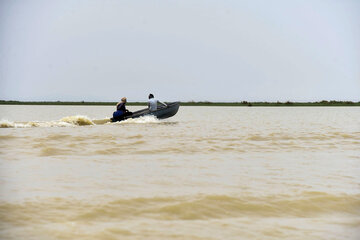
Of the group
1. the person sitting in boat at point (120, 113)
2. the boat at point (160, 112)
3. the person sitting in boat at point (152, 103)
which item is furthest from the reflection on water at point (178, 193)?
the person sitting in boat at point (152, 103)

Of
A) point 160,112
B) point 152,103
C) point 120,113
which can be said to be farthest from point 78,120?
point 160,112

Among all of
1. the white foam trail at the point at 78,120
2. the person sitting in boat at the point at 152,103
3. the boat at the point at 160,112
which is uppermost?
the person sitting in boat at the point at 152,103

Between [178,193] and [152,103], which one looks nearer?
[178,193]

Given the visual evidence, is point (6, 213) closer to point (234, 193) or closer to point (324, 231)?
point (234, 193)

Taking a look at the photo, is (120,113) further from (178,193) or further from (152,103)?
(178,193)

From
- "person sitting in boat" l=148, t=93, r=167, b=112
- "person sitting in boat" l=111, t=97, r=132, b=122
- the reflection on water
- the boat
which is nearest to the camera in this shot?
the reflection on water

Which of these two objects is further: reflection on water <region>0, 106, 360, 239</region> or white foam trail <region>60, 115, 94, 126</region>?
white foam trail <region>60, 115, 94, 126</region>

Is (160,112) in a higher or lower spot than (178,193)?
higher

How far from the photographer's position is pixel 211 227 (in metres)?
4.67

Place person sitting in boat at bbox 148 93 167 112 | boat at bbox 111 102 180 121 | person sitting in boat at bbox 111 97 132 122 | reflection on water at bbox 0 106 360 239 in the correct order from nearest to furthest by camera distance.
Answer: reflection on water at bbox 0 106 360 239
person sitting in boat at bbox 111 97 132 122
boat at bbox 111 102 180 121
person sitting in boat at bbox 148 93 167 112

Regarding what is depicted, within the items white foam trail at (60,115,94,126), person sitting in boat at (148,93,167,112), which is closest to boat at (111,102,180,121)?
person sitting in boat at (148,93,167,112)

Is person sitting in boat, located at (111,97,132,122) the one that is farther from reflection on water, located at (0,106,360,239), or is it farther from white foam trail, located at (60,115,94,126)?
reflection on water, located at (0,106,360,239)

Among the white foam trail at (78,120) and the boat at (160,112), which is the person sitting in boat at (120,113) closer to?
the boat at (160,112)

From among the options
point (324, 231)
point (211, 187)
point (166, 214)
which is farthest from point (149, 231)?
point (211, 187)
